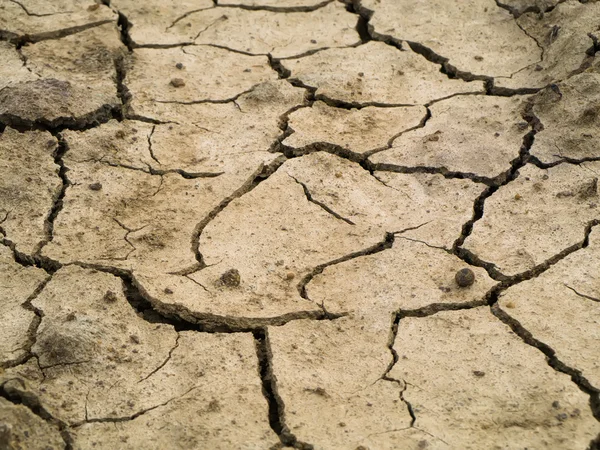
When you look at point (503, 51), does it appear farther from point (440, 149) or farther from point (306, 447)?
point (306, 447)

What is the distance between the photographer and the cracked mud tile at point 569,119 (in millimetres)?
3793

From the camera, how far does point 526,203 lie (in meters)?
3.57

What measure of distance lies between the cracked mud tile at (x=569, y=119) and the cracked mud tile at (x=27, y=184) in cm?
211

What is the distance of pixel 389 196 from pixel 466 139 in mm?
540

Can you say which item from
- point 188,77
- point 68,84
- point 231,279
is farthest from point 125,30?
point 231,279

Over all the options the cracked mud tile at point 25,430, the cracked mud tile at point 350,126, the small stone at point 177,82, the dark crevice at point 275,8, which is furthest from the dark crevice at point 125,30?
the cracked mud tile at point 25,430

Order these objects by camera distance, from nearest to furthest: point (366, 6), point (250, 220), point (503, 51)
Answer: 1. point (250, 220)
2. point (503, 51)
3. point (366, 6)

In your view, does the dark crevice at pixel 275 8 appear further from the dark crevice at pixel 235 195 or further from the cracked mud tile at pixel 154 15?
the dark crevice at pixel 235 195

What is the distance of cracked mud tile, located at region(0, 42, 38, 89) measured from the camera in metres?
4.20

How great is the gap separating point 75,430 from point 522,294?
1619 mm

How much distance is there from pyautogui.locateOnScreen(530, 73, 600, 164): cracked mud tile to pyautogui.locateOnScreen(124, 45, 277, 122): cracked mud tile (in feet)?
4.45

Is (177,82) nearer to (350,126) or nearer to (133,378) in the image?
(350,126)

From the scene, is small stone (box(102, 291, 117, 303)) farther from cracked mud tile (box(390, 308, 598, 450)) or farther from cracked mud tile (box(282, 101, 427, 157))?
cracked mud tile (box(282, 101, 427, 157))

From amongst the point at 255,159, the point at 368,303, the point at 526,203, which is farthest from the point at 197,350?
the point at 526,203
